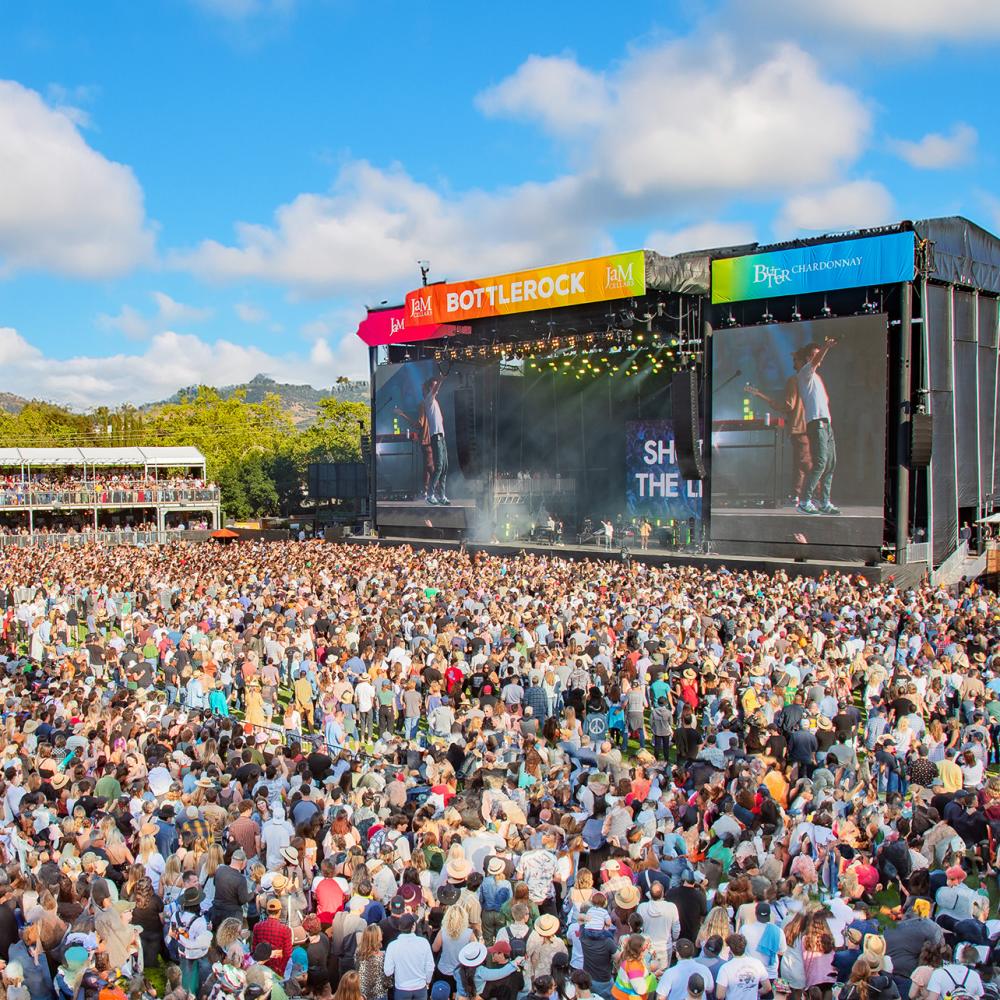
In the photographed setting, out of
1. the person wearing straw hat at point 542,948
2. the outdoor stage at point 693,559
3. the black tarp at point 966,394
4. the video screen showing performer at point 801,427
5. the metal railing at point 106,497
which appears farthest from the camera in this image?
the metal railing at point 106,497

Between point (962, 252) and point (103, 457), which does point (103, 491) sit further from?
point (962, 252)

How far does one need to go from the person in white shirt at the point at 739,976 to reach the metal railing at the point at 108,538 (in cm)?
3854

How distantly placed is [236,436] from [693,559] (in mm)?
47812

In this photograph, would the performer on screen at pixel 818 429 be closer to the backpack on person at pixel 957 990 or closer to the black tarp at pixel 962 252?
the black tarp at pixel 962 252

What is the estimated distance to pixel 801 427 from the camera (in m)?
26.5

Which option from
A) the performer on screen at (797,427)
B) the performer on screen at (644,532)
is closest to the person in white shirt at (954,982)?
the performer on screen at (797,427)

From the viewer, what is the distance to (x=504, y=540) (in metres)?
34.8

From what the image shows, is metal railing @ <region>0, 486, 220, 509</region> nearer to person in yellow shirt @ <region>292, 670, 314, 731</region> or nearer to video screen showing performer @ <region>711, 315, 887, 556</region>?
video screen showing performer @ <region>711, 315, 887, 556</region>

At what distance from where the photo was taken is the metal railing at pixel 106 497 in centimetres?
4419

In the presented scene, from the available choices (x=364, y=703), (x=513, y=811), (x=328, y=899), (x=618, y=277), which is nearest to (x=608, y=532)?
(x=618, y=277)

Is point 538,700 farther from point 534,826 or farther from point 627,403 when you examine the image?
point 627,403

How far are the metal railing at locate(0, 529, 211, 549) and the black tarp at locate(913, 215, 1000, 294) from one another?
29639 mm

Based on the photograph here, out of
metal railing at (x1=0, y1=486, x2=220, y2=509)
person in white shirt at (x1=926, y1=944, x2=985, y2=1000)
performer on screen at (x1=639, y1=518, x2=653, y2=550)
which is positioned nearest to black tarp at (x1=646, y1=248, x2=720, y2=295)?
performer on screen at (x1=639, y1=518, x2=653, y2=550)

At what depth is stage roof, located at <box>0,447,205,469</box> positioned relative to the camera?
46875mm
